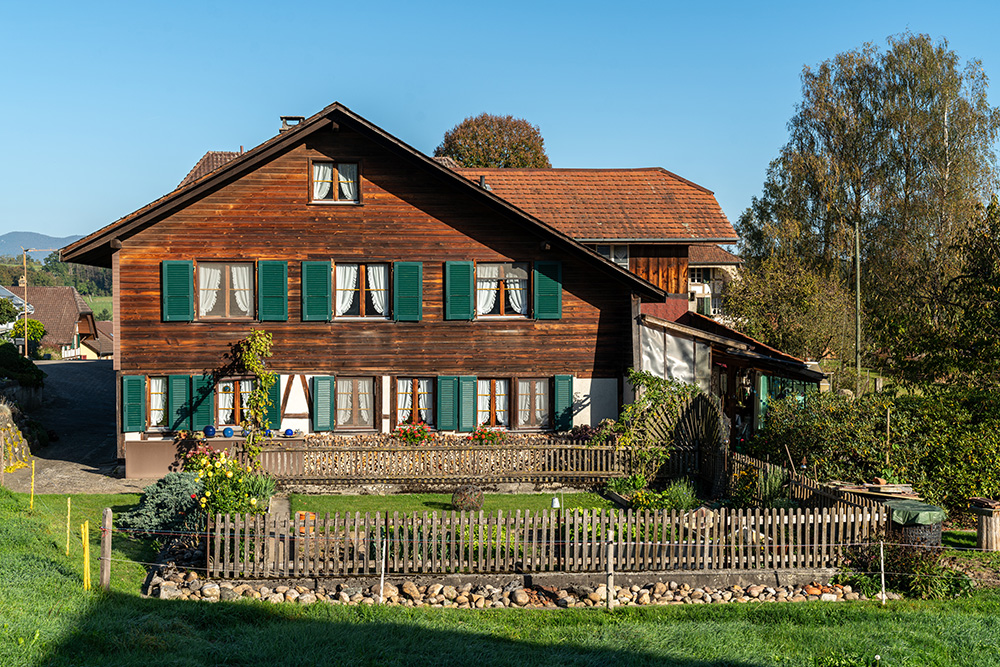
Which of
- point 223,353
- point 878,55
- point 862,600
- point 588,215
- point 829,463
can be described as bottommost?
point 862,600

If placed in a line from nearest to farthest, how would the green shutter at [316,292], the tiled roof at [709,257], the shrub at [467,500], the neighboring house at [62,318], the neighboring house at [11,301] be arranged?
the shrub at [467,500]
the green shutter at [316,292]
the tiled roof at [709,257]
the neighboring house at [11,301]
the neighboring house at [62,318]

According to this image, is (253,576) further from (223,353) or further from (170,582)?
(223,353)

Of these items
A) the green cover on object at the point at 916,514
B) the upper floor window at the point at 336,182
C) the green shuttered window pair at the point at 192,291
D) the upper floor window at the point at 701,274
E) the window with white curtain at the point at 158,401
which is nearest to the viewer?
the green cover on object at the point at 916,514

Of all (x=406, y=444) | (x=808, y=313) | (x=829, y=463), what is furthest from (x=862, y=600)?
(x=808, y=313)

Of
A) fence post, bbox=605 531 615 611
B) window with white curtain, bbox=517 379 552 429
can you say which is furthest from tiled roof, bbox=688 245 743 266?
fence post, bbox=605 531 615 611

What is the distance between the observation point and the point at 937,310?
24000mm

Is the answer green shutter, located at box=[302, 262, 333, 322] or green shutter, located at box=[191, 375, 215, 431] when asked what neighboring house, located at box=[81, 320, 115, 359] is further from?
green shutter, located at box=[302, 262, 333, 322]

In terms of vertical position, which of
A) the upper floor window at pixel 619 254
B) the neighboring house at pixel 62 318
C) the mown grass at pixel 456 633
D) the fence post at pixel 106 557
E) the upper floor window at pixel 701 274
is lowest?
the mown grass at pixel 456 633

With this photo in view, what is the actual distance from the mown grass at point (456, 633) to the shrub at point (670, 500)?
410 centimetres

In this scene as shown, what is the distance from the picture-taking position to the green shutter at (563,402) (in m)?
22.3

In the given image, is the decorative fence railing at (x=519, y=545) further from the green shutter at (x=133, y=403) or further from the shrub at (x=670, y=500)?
the green shutter at (x=133, y=403)

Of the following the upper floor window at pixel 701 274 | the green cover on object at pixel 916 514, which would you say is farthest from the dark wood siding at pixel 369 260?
the upper floor window at pixel 701 274

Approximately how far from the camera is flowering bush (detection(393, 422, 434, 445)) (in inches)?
838

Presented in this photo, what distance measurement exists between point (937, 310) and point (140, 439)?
21938mm
